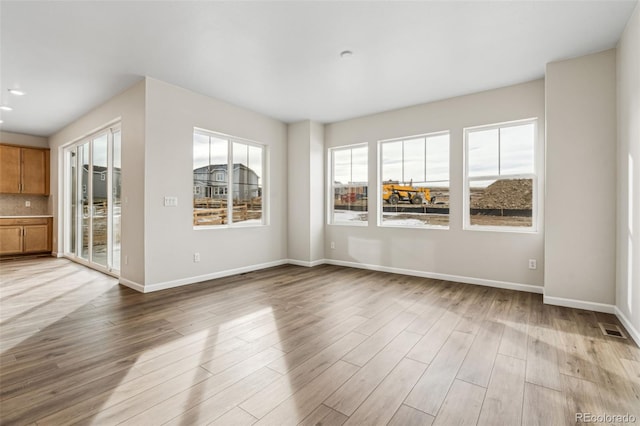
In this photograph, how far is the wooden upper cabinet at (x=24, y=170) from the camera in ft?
22.1

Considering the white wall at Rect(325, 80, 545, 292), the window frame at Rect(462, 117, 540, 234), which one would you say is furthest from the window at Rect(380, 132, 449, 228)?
the window frame at Rect(462, 117, 540, 234)

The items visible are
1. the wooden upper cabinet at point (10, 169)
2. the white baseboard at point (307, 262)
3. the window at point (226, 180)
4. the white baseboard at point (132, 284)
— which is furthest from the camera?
the wooden upper cabinet at point (10, 169)

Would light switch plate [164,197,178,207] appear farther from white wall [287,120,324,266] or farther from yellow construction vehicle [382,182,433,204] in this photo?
yellow construction vehicle [382,182,433,204]

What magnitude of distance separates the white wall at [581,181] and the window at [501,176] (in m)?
0.62

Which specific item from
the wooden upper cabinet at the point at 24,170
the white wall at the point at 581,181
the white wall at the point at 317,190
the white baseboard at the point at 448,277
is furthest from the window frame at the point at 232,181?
the wooden upper cabinet at the point at 24,170

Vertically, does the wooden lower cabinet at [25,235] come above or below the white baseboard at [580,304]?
above

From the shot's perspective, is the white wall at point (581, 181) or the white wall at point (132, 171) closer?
the white wall at point (581, 181)

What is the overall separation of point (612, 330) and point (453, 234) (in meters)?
2.13

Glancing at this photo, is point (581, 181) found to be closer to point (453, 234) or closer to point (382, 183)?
point (453, 234)

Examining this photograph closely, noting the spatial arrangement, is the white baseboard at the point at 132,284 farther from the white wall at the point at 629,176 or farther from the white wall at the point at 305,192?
the white wall at the point at 629,176

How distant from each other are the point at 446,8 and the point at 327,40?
3.69 feet

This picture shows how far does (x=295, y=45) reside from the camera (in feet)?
10.5

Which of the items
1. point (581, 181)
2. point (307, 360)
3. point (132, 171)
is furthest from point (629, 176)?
point (132, 171)

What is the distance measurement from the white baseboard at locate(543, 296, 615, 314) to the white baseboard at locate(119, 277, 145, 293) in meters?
5.08
